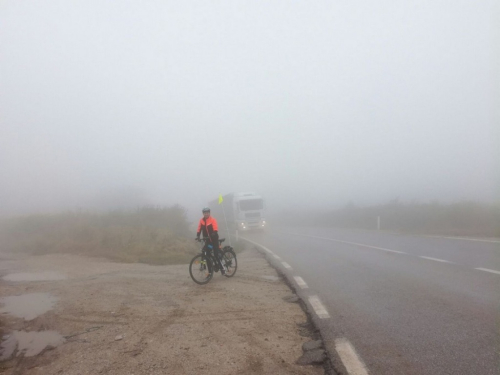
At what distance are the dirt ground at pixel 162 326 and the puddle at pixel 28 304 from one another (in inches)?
4.5

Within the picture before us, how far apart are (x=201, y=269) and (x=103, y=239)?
9.68 meters

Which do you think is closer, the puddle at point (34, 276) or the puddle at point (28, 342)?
the puddle at point (28, 342)

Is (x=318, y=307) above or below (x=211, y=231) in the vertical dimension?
below

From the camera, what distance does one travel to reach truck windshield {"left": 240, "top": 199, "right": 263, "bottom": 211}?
114ft

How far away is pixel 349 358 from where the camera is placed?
4.30 metres

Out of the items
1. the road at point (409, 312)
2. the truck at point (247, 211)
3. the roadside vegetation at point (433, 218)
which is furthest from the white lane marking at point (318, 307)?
the truck at point (247, 211)

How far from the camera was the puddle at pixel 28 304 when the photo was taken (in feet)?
22.7

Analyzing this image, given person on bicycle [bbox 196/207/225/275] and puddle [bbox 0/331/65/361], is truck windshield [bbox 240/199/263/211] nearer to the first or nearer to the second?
person on bicycle [bbox 196/207/225/275]

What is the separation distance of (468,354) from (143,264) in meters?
11.1

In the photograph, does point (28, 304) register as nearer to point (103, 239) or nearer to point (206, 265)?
point (206, 265)

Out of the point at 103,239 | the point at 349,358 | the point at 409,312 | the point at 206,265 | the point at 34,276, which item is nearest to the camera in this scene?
the point at 349,358

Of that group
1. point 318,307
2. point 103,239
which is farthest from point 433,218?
point 318,307

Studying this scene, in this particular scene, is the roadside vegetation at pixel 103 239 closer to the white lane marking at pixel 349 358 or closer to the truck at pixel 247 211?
the truck at pixel 247 211

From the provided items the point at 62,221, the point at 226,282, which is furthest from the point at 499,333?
the point at 62,221
